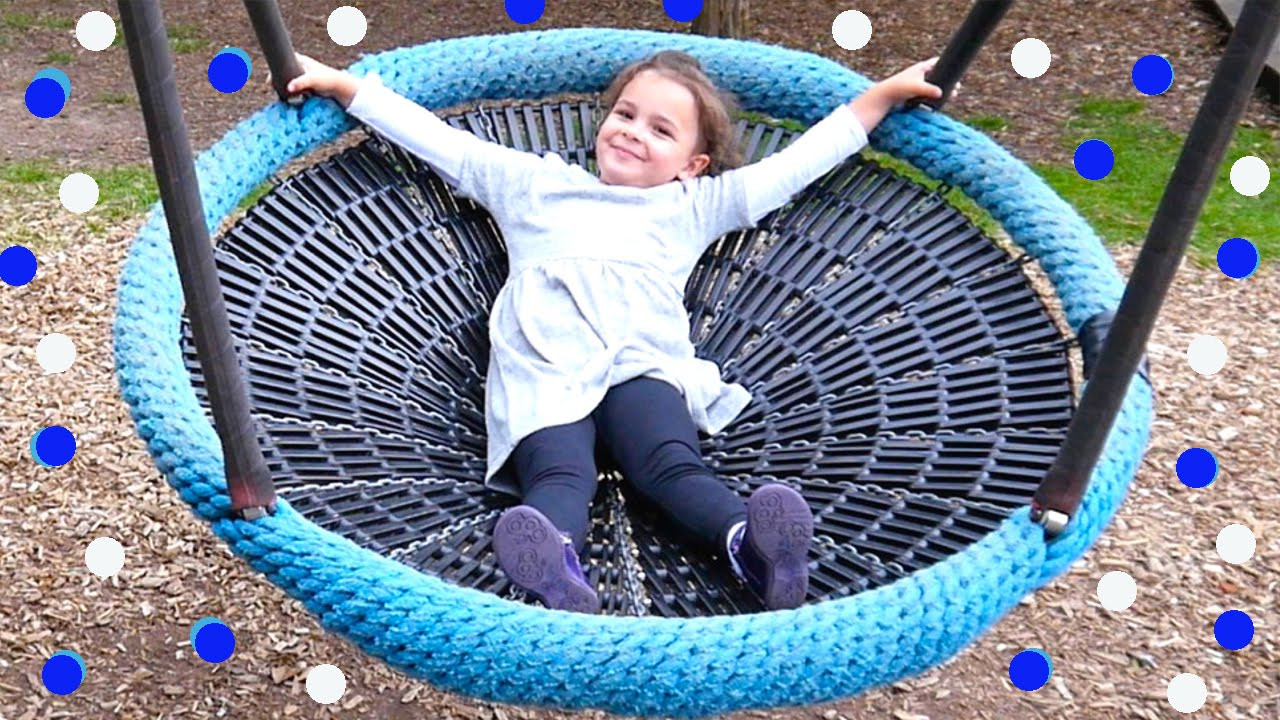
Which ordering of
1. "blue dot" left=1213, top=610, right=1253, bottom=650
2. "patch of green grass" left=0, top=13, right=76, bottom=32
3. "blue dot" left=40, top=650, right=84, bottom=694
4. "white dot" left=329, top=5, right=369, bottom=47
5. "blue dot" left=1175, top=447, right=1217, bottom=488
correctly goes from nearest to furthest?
"blue dot" left=1175, top=447, right=1217, bottom=488
"white dot" left=329, top=5, right=369, bottom=47
"blue dot" left=40, top=650, right=84, bottom=694
"blue dot" left=1213, top=610, right=1253, bottom=650
"patch of green grass" left=0, top=13, right=76, bottom=32

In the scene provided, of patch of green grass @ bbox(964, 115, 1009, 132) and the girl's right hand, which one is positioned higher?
patch of green grass @ bbox(964, 115, 1009, 132)

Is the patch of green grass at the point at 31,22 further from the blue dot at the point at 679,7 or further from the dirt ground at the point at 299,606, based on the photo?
the blue dot at the point at 679,7

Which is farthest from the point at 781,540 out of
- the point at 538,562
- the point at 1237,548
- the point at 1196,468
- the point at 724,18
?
the point at 724,18

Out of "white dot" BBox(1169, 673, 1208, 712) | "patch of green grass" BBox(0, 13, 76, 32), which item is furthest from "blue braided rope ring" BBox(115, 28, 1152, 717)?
"patch of green grass" BBox(0, 13, 76, 32)

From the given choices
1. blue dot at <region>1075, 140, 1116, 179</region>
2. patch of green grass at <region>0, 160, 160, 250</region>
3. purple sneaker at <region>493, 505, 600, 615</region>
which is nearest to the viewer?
purple sneaker at <region>493, 505, 600, 615</region>

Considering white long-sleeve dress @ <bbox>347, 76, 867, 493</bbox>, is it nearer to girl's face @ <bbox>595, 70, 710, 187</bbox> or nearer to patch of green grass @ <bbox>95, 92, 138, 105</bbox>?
girl's face @ <bbox>595, 70, 710, 187</bbox>

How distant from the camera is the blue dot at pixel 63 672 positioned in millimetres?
1852

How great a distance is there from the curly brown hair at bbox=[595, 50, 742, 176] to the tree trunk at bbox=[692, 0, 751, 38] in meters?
1.94

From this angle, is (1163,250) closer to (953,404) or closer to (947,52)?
(953,404)

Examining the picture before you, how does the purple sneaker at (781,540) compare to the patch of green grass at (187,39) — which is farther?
the patch of green grass at (187,39)

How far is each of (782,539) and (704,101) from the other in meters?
0.77

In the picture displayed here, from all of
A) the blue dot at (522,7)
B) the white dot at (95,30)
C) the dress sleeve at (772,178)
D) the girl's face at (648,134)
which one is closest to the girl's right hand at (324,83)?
the blue dot at (522,7)

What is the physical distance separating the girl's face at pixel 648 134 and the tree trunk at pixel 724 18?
6.74 feet

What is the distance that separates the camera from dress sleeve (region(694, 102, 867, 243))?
1.95 metres
